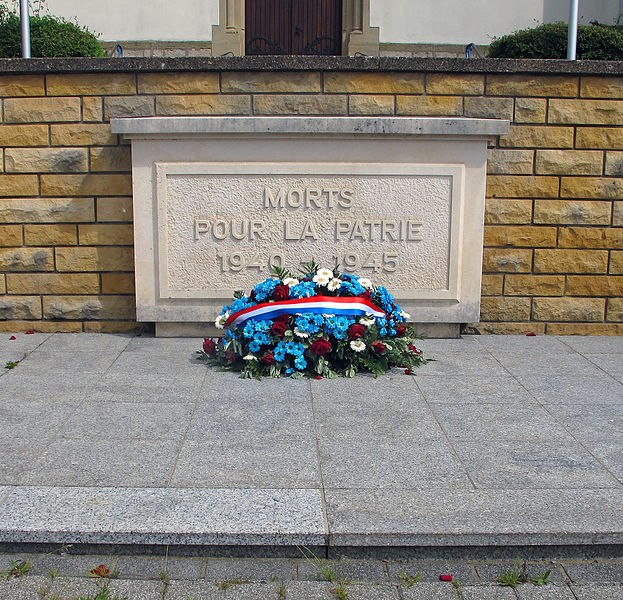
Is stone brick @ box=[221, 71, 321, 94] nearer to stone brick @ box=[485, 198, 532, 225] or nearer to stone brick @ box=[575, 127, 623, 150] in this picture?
stone brick @ box=[485, 198, 532, 225]

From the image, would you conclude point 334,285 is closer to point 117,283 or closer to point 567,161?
point 117,283

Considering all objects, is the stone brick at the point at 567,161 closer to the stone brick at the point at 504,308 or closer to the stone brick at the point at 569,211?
the stone brick at the point at 569,211

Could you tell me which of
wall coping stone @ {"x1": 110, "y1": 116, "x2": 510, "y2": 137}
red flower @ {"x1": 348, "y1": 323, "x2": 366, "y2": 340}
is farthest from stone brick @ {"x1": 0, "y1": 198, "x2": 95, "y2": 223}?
red flower @ {"x1": 348, "y1": 323, "x2": 366, "y2": 340}

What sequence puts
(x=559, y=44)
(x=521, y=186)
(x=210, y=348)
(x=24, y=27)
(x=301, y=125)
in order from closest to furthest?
1. (x=210, y=348)
2. (x=301, y=125)
3. (x=521, y=186)
4. (x=24, y=27)
5. (x=559, y=44)

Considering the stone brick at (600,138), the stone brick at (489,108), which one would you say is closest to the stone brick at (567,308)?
the stone brick at (600,138)

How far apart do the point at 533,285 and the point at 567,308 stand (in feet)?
1.22

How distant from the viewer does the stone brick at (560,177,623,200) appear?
20.7 feet

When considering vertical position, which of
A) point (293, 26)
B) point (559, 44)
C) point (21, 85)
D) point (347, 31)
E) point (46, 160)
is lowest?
point (46, 160)

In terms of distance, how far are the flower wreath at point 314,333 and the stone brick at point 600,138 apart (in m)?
2.33

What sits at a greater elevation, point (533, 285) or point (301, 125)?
point (301, 125)

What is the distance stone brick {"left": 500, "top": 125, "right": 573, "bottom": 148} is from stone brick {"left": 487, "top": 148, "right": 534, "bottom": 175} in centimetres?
6

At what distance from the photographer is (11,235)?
20.7ft

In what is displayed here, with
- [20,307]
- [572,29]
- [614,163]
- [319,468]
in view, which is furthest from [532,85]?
[20,307]

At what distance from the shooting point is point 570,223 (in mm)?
6359
